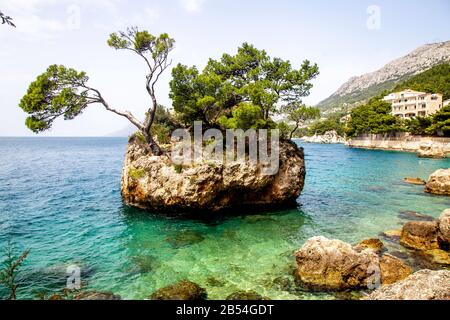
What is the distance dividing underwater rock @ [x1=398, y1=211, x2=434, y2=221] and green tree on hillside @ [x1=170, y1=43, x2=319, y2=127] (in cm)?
1318

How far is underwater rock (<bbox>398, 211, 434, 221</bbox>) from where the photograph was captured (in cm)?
2126

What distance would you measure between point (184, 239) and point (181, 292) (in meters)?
6.14

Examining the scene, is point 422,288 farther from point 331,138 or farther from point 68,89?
point 331,138

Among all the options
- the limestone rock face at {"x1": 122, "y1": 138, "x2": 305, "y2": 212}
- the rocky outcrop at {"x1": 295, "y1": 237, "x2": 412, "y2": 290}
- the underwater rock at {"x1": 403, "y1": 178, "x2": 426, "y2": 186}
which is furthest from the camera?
the underwater rock at {"x1": 403, "y1": 178, "x2": 426, "y2": 186}

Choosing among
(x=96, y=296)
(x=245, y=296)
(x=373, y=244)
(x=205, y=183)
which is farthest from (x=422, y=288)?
(x=205, y=183)

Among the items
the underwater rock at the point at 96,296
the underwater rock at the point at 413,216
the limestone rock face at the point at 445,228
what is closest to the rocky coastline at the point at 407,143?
the underwater rock at the point at 413,216

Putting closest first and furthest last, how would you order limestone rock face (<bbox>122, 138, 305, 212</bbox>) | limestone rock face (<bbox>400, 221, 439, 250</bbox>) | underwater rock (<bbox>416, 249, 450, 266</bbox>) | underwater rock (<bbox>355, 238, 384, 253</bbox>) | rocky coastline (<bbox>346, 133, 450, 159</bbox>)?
underwater rock (<bbox>416, 249, 450, 266</bbox>) → underwater rock (<bbox>355, 238, 384, 253</bbox>) → limestone rock face (<bbox>400, 221, 439, 250</bbox>) → limestone rock face (<bbox>122, 138, 305, 212</bbox>) → rocky coastline (<bbox>346, 133, 450, 159</bbox>)

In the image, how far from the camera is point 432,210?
2359cm

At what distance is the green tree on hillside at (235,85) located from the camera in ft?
77.6

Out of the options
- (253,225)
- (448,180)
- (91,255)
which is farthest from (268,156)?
(448,180)

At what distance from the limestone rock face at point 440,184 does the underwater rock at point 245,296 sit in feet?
93.1

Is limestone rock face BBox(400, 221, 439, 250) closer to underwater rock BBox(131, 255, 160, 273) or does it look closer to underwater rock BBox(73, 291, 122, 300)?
underwater rock BBox(131, 255, 160, 273)

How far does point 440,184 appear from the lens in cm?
2930

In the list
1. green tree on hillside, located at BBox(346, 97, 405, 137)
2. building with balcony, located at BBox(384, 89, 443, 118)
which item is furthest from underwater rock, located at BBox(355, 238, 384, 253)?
building with balcony, located at BBox(384, 89, 443, 118)
